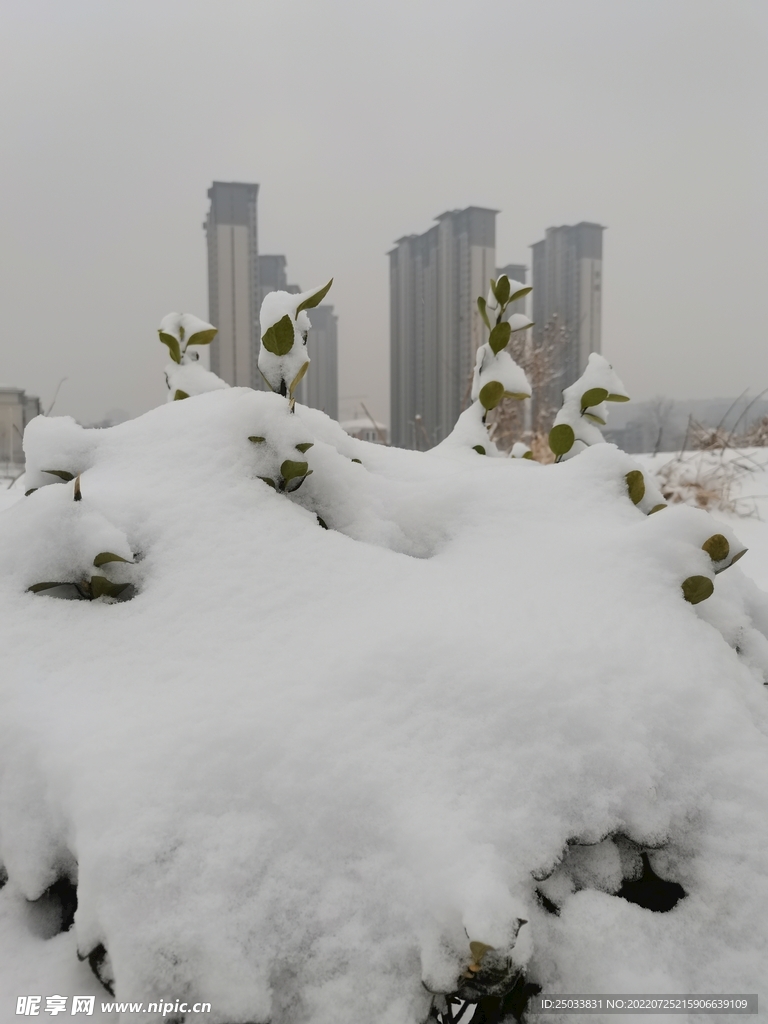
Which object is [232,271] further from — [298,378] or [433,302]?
[298,378]

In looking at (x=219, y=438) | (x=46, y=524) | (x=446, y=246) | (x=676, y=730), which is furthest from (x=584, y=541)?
(x=446, y=246)

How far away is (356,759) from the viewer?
0.53 meters

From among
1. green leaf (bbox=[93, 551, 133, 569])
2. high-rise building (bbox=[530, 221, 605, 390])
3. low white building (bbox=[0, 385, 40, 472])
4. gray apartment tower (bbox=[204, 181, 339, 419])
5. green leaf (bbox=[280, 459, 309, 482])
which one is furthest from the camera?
gray apartment tower (bbox=[204, 181, 339, 419])

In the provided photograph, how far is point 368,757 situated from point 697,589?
424mm

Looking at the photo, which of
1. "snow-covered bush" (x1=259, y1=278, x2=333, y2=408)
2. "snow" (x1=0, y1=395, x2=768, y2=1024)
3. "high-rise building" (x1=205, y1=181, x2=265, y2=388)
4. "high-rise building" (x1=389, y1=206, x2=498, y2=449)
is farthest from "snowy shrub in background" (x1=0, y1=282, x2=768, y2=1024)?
"high-rise building" (x1=205, y1=181, x2=265, y2=388)

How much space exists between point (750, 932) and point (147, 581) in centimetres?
63

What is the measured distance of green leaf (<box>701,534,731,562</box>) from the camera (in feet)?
2.45

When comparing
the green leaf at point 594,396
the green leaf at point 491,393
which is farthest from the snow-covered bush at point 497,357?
the green leaf at point 594,396

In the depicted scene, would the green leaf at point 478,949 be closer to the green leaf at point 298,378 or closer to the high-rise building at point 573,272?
the green leaf at point 298,378

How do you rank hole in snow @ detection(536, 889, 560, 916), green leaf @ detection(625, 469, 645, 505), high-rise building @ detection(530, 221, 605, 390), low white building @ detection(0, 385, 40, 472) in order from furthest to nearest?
high-rise building @ detection(530, 221, 605, 390)
low white building @ detection(0, 385, 40, 472)
green leaf @ detection(625, 469, 645, 505)
hole in snow @ detection(536, 889, 560, 916)

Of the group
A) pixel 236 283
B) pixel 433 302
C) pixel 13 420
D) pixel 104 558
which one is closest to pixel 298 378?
pixel 104 558

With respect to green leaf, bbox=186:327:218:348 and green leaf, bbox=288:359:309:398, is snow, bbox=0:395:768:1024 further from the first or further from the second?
green leaf, bbox=186:327:218:348

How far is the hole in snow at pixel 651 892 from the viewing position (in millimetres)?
555

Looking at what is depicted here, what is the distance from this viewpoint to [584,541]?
2.63 ft
